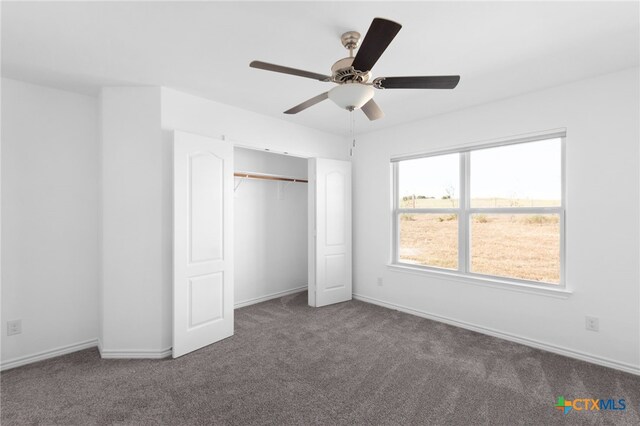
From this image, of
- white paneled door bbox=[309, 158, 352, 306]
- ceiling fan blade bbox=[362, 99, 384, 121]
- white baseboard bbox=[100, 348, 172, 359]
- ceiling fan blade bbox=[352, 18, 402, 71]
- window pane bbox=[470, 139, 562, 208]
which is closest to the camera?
ceiling fan blade bbox=[352, 18, 402, 71]

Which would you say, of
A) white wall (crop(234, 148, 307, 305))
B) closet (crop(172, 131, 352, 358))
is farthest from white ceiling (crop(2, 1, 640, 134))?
white wall (crop(234, 148, 307, 305))

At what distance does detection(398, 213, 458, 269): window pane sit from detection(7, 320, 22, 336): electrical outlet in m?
4.23

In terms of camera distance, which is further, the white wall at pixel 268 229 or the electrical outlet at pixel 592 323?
the white wall at pixel 268 229

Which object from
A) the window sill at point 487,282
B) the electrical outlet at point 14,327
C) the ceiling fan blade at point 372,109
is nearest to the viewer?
the ceiling fan blade at point 372,109

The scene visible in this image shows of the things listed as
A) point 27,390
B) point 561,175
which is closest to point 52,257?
point 27,390

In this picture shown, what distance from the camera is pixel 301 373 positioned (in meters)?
2.55

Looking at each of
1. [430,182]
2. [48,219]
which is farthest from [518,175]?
[48,219]

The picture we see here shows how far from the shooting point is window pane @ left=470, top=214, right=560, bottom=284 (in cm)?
312

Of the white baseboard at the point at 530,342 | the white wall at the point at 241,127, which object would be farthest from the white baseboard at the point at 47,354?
the white baseboard at the point at 530,342

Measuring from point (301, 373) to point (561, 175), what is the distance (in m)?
3.15

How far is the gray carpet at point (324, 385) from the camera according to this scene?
6.64 feet

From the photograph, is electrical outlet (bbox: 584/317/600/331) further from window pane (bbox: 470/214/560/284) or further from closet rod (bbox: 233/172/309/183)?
closet rod (bbox: 233/172/309/183)

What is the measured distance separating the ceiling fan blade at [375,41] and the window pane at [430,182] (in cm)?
249

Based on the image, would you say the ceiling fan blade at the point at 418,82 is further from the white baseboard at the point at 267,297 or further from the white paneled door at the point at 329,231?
the white baseboard at the point at 267,297
